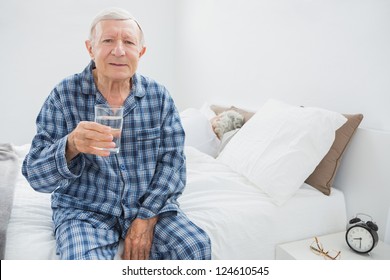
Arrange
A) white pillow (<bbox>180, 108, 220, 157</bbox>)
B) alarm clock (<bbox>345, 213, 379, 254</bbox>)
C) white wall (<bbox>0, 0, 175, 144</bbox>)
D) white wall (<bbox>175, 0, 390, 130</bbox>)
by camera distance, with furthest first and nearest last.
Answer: white wall (<bbox>0, 0, 175, 144</bbox>) < white pillow (<bbox>180, 108, 220, 157</bbox>) < white wall (<bbox>175, 0, 390, 130</bbox>) < alarm clock (<bbox>345, 213, 379, 254</bbox>)

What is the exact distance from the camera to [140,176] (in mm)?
1219

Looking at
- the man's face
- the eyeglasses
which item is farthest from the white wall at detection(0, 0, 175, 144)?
the eyeglasses

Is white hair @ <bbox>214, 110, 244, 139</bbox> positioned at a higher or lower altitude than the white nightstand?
higher

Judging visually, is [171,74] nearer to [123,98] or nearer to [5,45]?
[5,45]

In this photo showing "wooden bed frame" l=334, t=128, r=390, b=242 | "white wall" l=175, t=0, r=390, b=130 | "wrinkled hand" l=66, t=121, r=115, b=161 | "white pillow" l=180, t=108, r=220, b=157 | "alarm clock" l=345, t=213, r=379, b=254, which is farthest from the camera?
"white pillow" l=180, t=108, r=220, b=157

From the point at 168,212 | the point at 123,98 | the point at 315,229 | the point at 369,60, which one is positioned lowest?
the point at 315,229

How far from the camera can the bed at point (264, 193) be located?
4.17ft

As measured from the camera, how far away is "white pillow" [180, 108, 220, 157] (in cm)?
215

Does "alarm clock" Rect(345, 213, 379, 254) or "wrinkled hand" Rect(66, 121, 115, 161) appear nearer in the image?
"wrinkled hand" Rect(66, 121, 115, 161)

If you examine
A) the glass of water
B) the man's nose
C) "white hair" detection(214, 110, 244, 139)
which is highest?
the man's nose

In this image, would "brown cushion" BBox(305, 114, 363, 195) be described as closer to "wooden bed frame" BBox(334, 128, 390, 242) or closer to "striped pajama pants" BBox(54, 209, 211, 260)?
"wooden bed frame" BBox(334, 128, 390, 242)

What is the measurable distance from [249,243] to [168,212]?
36 cm

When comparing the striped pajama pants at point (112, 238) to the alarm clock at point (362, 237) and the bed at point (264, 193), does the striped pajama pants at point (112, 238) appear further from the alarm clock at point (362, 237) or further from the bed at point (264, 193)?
the alarm clock at point (362, 237)
